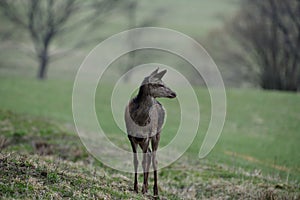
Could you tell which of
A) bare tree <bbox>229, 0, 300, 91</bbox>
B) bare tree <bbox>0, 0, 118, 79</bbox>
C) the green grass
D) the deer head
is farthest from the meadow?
bare tree <bbox>229, 0, 300, 91</bbox>

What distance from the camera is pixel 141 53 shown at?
2785 inches

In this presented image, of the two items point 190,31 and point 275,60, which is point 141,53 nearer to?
point 190,31

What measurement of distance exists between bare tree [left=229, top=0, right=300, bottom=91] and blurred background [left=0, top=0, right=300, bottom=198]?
109 millimetres

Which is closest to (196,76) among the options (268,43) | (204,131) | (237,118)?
(268,43)

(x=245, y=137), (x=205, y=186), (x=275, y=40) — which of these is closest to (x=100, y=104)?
(x=245, y=137)

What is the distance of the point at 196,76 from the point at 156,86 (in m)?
58.7

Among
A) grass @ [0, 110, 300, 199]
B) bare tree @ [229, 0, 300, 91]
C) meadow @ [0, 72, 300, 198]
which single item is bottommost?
grass @ [0, 110, 300, 199]

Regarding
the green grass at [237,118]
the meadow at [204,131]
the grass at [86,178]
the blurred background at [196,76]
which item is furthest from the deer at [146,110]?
the green grass at [237,118]

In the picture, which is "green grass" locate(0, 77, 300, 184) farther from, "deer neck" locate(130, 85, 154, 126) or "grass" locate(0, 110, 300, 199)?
"deer neck" locate(130, 85, 154, 126)

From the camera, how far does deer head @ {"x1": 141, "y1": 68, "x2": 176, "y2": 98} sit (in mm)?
10078

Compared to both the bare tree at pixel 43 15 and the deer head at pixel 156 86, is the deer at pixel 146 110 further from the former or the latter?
the bare tree at pixel 43 15

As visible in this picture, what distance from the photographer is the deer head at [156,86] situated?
33.1ft

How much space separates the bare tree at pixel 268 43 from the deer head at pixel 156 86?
36.3m

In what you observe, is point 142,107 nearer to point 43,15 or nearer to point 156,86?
point 156,86
